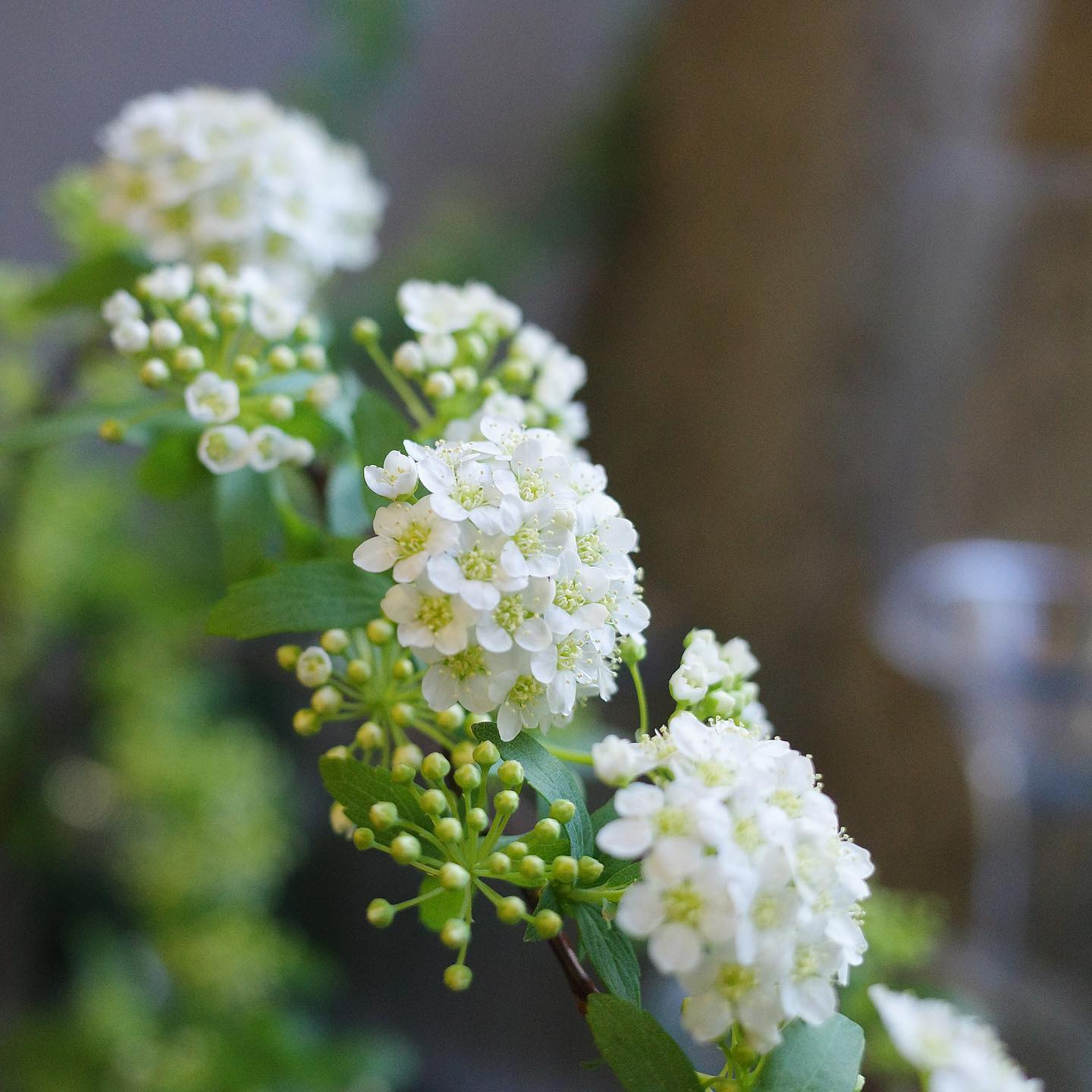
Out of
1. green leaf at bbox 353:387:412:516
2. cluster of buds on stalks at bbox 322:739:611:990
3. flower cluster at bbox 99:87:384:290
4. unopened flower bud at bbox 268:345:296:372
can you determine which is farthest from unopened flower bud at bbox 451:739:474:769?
flower cluster at bbox 99:87:384:290

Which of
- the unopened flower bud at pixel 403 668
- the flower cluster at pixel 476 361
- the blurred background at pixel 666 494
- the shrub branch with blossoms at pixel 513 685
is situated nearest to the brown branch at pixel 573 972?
the shrub branch with blossoms at pixel 513 685

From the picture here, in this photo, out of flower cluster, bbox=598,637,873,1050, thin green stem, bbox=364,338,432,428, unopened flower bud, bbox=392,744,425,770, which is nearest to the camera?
flower cluster, bbox=598,637,873,1050

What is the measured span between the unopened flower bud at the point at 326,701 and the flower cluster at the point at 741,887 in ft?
0.47

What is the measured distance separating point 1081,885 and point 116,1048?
1211 mm

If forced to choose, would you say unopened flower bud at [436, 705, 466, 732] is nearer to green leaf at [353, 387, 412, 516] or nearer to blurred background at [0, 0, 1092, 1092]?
green leaf at [353, 387, 412, 516]

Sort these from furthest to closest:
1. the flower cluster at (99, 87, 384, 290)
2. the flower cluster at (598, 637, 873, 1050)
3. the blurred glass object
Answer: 1. the blurred glass object
2. the flower cluster at (99, 87, 384, 290)
3. the flower cluster at (598, 637, 873, 1050)

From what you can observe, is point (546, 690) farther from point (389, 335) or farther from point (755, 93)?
point (755, 93)

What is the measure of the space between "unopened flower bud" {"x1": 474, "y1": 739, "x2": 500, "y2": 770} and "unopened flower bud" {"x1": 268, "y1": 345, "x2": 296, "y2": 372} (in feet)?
0.71

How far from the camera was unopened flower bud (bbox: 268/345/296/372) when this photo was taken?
0.48 meters

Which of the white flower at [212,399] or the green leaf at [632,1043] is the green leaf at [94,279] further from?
the green leaf at [632,1043]

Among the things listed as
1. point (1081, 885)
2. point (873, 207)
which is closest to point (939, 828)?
point (1081, 885)

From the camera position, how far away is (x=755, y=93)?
1.79 meters

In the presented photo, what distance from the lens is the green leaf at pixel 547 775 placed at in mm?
359

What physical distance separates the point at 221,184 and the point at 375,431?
0.27 metres
